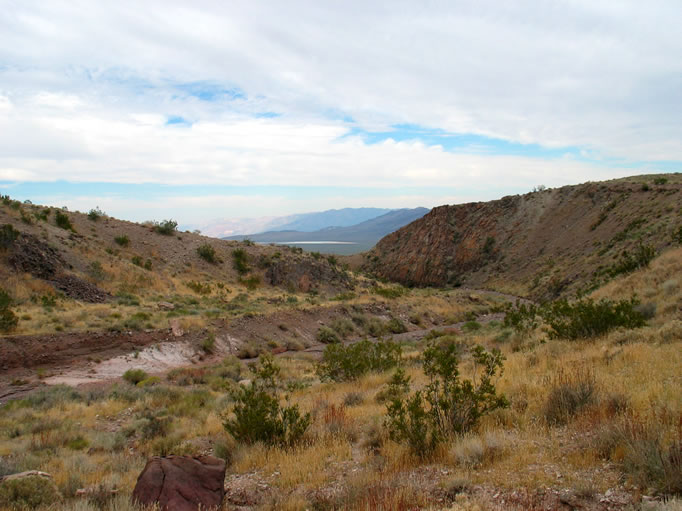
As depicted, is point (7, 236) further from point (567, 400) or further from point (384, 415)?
point (567, 400)

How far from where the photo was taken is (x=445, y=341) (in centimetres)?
1761

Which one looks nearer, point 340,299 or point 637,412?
point 637,412

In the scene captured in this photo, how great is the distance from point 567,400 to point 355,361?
6623mm

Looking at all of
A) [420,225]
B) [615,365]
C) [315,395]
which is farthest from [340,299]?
[420,225]

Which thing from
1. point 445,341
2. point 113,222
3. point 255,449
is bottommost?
point 445,341

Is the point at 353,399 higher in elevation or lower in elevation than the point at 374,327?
higher

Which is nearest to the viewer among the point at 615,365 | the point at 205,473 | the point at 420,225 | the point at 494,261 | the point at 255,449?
the point at 205,473

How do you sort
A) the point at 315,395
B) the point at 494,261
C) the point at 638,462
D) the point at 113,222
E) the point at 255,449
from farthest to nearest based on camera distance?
the point at 494,261 < the point at 113,222 < the point at 315,395 < the point at 255,449 < the point at 638,462

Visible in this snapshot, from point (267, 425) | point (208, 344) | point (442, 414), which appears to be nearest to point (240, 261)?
point (208, 344)

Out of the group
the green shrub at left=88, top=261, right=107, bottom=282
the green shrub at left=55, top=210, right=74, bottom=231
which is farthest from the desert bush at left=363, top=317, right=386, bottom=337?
the green shrub at left=55, top=210, right=74, bottom=231

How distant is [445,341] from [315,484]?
13.2 metres

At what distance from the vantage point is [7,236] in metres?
23.5

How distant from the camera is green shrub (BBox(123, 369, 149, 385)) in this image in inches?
552

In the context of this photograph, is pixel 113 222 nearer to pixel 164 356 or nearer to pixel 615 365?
pixel 164 356
